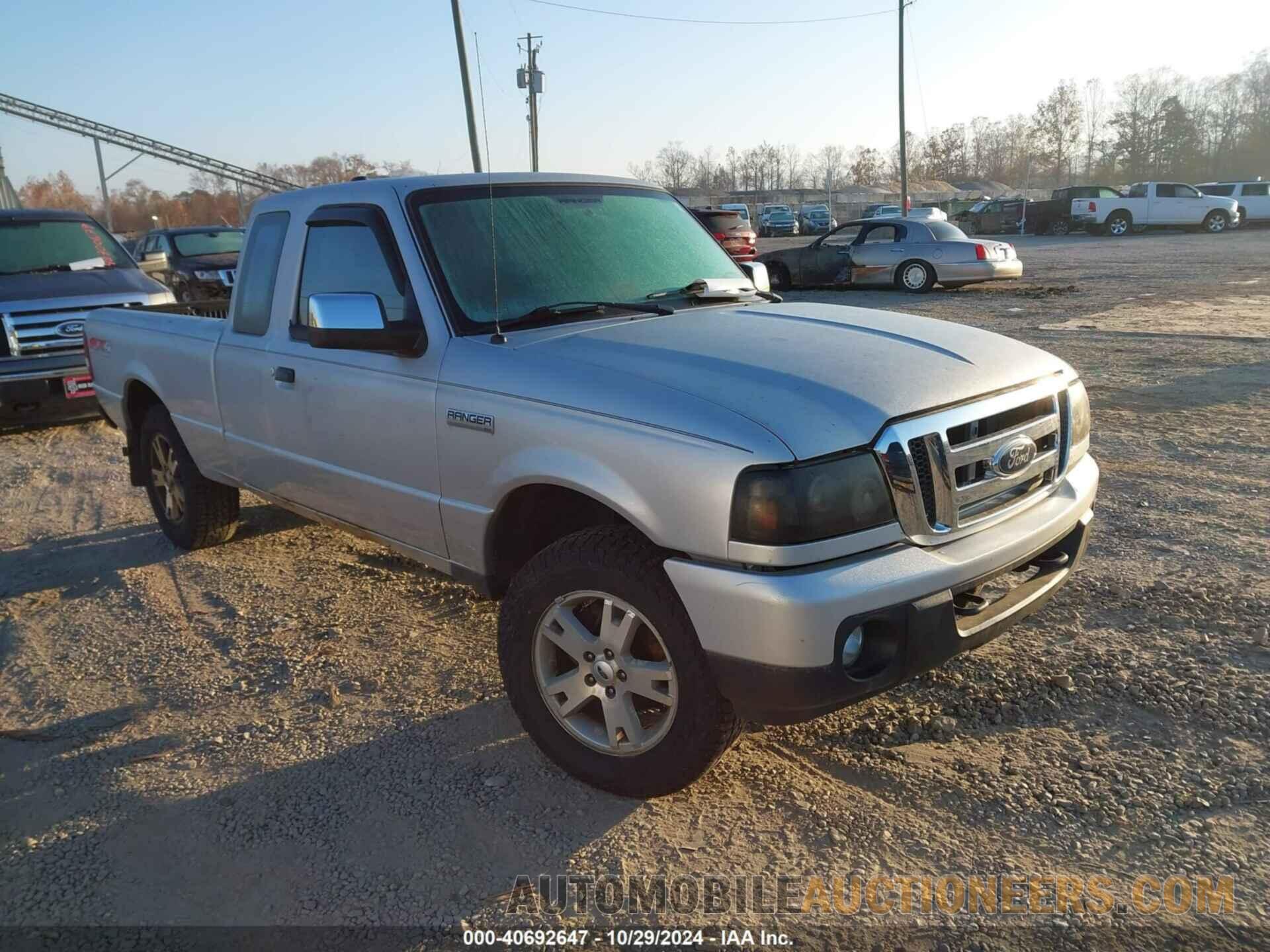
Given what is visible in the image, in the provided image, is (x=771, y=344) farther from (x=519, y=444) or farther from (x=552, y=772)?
(x=552, y=772)

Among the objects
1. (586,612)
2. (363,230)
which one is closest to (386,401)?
(363,230)

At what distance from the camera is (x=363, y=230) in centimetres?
372

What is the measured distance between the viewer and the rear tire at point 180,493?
16.9 ft

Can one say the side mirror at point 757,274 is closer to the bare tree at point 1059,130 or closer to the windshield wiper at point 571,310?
the windshield wiper at point 571,310

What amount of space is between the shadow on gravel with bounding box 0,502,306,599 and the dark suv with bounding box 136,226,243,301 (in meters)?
10.8

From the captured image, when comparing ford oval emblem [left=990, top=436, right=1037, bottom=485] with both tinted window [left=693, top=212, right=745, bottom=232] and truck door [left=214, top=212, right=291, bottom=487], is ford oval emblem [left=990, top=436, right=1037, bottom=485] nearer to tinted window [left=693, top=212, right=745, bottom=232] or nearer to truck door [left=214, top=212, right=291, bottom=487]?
truck door [left=214, top=212, right=291, bottom=487]

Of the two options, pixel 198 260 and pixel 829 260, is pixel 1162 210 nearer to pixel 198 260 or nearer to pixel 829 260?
pixel 829 260

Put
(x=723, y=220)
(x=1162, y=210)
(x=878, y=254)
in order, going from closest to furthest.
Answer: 1. (x=878, y=254)
2. (x=723, y=220)
3. (x=1162, y=210)

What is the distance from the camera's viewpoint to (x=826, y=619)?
236 cm

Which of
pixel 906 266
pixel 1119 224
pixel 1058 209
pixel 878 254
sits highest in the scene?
pixel 1058 209

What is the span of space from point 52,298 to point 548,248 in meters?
7.01

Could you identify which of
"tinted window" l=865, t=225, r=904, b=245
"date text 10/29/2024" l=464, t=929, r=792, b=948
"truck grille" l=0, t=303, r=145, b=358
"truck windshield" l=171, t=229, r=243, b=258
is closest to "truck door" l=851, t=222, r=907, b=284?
"tinted window" l=865, t=225, r=904, b=245

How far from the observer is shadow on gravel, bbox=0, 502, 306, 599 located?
4.98 meters

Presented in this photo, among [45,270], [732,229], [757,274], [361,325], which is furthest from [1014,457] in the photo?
[732,229]
